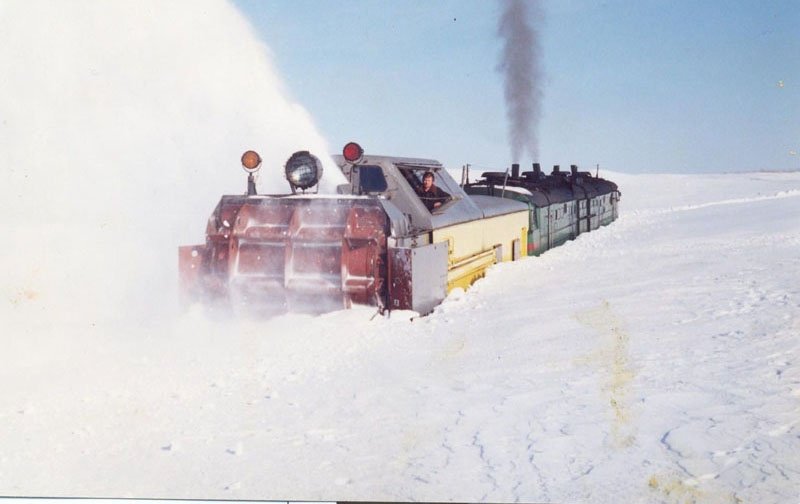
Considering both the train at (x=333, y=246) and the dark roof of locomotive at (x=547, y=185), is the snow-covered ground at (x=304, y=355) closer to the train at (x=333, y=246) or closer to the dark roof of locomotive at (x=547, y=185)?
the train at (x=333, y=246)

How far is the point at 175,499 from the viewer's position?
2855 mm

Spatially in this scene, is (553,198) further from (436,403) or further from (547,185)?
(436,403)

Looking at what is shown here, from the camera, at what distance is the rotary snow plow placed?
4.55m

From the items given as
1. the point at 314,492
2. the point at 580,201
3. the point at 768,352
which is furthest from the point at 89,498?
the point at 580,201

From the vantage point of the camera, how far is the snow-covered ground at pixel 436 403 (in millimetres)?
2643

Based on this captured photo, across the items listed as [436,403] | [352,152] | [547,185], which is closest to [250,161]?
[352,152]

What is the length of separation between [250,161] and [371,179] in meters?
Result: 0.95

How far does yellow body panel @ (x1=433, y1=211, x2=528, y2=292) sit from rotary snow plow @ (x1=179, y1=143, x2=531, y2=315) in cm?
3

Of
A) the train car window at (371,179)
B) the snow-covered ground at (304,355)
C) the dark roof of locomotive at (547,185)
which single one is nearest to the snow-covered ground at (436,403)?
the snow-covered ground at (304,355)

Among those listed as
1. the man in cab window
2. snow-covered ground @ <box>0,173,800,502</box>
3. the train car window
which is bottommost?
snow-covered ground @ <box>0,173,800,502</box>

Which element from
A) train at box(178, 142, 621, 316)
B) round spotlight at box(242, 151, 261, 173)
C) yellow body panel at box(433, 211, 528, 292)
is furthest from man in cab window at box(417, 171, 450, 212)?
round spotlight at box(242, 151, 261, 173)

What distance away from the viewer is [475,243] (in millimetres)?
5902

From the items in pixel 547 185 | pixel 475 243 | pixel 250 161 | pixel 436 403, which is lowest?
pixel 436 403

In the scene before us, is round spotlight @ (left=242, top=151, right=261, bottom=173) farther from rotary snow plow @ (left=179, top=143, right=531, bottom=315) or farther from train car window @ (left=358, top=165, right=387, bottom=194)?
train car window @ (left=358, top=165, right=387, bottom=194)
